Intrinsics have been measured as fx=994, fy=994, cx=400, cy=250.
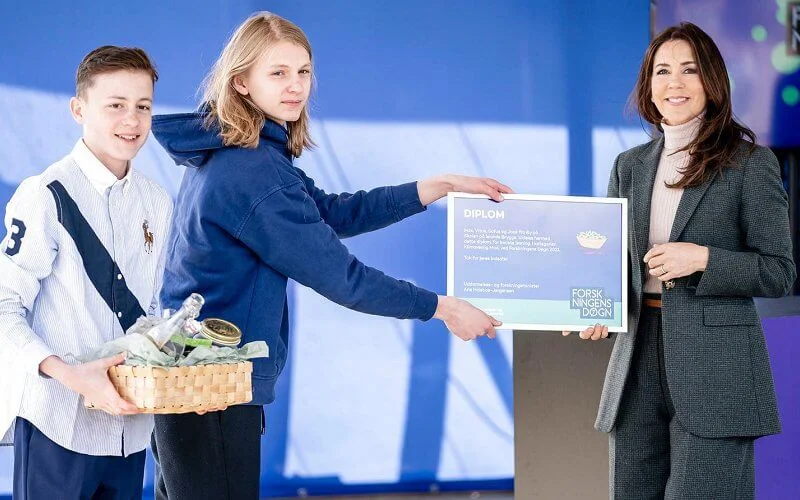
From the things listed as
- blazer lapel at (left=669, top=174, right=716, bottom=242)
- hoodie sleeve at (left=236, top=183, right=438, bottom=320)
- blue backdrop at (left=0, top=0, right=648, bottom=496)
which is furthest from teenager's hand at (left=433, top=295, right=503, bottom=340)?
blue backdrop at (left=0, top=0, right=648, bottom=496)

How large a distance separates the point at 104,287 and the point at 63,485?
402 millimetres

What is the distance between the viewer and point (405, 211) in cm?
280

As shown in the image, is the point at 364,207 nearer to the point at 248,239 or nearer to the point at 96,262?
the point at 248,239

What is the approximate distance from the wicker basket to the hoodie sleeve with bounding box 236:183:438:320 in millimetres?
352

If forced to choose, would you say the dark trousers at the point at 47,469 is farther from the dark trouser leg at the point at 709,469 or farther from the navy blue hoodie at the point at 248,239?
the dark trouser leg at the point at 709,469

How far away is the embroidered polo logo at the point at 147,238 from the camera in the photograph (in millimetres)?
2189

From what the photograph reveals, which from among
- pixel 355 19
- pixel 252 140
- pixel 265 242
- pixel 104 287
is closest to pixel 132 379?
pixel 104 287

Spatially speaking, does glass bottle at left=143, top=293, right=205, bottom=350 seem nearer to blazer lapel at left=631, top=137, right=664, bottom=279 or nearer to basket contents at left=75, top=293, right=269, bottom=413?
basket contents at left=75, top=293, right=269, bottom=413

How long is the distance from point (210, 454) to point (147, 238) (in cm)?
50

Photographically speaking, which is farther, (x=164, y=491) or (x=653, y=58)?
(x=653, y=58)

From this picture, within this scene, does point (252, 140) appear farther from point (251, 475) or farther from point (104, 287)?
point (251, 475)

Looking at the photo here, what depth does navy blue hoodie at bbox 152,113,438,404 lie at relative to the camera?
2.12 metres

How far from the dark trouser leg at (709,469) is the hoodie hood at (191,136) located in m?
1.17

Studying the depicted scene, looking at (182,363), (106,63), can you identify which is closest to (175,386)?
(182,363)
